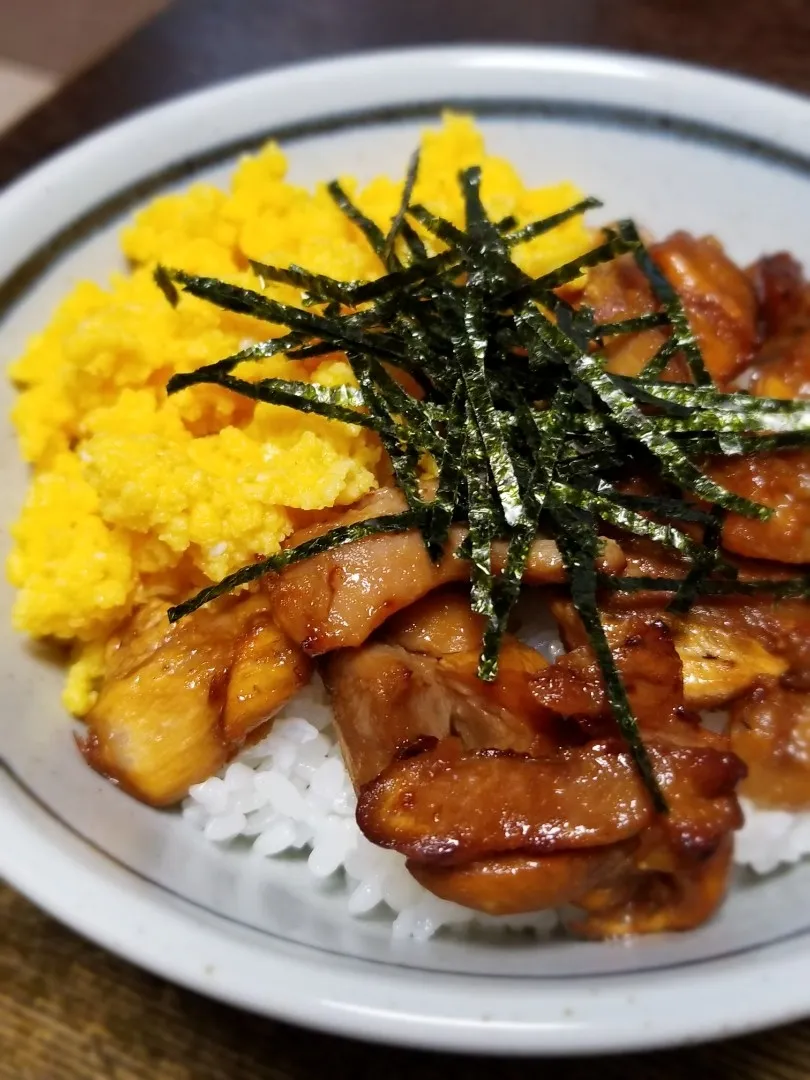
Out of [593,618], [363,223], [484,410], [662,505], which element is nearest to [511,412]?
[484,410]

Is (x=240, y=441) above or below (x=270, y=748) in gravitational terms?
above

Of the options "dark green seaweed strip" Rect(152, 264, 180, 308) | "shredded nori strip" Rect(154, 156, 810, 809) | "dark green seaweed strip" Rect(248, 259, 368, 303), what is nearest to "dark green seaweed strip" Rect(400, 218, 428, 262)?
"shredded nori strip" Rect(154, 156, 810, 809)

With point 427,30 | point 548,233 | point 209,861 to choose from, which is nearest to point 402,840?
point 209,861

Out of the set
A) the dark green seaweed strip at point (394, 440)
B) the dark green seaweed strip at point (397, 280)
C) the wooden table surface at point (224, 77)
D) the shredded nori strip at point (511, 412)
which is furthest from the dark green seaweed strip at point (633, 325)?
the wooden table surface at point (224, 77)

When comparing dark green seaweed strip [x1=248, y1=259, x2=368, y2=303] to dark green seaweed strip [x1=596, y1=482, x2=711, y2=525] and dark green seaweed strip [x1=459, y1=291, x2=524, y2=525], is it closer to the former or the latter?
dark green seaweed strip [x1=459, y1=291, x2=524, y2=525]

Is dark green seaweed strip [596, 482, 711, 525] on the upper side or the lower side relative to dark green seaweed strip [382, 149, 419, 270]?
lower

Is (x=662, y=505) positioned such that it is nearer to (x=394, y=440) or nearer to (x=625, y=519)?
(x=625, y=519)

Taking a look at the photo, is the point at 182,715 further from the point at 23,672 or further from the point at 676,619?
the point at 676,619
